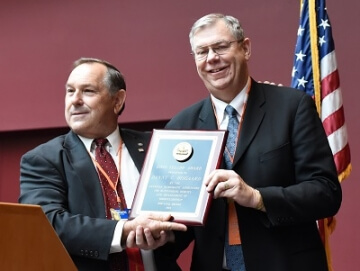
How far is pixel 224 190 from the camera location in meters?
2.27

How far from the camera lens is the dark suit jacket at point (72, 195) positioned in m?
2.49

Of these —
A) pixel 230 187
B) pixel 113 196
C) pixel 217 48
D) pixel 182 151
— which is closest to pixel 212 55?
pixel 217 48

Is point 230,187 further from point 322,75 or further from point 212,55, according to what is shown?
point 322,75

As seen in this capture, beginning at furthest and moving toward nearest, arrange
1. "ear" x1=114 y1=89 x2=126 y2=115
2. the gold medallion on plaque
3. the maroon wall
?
the maroon wall < "ear" x1=114 y1=89 x2=126 y2=115 < the gold medallion on plaque

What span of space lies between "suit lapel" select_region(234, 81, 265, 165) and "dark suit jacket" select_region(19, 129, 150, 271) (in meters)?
0.49

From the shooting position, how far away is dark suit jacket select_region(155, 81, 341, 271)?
234 centimetres

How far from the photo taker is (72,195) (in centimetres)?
265

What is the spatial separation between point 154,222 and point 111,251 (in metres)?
0.25

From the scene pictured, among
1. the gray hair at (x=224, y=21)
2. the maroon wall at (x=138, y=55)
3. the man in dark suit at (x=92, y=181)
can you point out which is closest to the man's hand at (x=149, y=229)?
the man in dark suit at (x=92, y=181)

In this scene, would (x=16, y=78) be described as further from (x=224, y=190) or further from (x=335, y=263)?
(x=224, y=190)

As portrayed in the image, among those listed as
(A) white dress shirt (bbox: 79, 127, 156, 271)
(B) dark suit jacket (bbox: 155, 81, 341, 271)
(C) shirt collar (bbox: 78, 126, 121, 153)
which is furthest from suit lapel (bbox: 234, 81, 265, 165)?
(C) shirt collar (bbox: 78, 126, 121, 153)

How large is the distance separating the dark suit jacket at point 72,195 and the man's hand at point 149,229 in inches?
3.6

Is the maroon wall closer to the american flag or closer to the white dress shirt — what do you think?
the american flag

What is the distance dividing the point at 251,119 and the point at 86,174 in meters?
0.65
